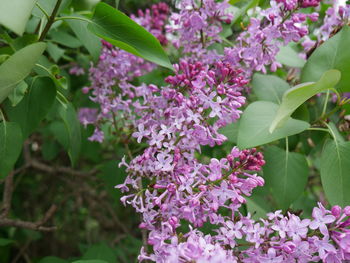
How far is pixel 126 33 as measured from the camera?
1.23 meters

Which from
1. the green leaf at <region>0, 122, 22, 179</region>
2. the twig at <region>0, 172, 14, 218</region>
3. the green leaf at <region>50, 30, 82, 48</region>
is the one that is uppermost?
the green leaf at <region>50, 30, 82, 48</region>

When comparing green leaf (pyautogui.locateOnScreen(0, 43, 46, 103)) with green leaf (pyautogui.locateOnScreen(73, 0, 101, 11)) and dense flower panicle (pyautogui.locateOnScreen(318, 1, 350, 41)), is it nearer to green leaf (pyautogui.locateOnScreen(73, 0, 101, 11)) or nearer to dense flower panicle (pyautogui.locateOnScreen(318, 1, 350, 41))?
green leaf (pyautogui.locateOnScreen(73, 0, 101, 11))

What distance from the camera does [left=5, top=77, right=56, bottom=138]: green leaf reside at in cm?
132

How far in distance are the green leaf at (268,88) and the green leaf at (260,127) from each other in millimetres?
252

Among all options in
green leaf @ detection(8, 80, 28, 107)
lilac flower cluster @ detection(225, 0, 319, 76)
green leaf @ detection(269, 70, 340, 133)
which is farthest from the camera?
lilac flower cluster @ detection(225, 0, 319, 76)

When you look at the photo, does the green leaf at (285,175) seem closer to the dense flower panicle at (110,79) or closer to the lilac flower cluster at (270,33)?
the lilac flower cluster at (270,33)

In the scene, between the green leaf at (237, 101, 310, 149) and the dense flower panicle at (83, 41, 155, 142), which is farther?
the dense flower panicle at (83, 41, 155, 142)

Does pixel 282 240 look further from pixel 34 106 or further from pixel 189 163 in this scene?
pixel 34 106

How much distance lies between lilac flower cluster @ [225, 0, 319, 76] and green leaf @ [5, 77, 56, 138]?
61 centimetres

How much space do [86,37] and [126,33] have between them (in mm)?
321

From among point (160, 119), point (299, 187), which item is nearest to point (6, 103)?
point (160, 119)

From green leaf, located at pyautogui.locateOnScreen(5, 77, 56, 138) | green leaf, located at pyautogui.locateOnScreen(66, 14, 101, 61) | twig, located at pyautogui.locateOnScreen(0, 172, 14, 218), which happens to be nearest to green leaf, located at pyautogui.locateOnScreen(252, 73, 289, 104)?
green leaf, located at pyautogui.locateOnScreen(66, 14, 101, 61)

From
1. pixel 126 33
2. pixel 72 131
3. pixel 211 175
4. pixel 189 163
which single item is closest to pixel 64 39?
pixel 72 131

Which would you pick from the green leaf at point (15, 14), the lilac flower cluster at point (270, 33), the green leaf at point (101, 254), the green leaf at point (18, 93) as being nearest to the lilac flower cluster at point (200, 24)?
the lilac flower cluster at point (270, 33)
